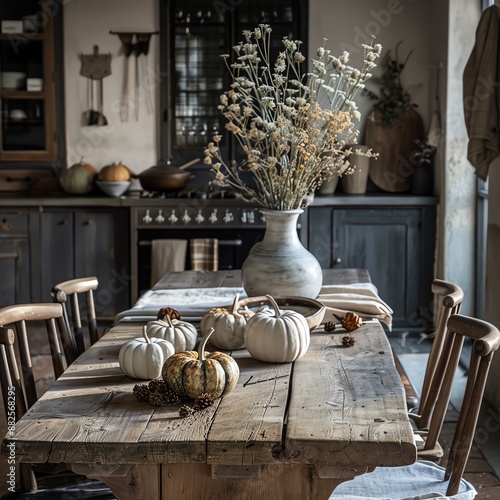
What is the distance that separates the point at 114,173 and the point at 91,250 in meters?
0.58

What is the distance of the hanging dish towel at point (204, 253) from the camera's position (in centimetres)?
567

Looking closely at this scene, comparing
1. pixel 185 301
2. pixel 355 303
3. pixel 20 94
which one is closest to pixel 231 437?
pixel 355 303

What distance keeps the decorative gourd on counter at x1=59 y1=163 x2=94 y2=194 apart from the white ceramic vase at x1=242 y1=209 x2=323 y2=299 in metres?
3.19

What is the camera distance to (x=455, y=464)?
2.22m

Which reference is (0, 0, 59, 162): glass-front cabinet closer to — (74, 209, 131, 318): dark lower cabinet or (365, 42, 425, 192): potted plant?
(74, 209, 131, 318): dark lower cabinet

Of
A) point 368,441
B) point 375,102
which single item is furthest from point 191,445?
point 375,102

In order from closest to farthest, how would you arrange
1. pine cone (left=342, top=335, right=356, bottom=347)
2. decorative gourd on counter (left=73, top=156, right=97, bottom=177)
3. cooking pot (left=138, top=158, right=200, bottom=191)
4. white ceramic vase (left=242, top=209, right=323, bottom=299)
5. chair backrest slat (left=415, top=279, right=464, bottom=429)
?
1. pine cone (left=342, top=335, right=356, bottom=347)
2. chair backrest slat (left=415, top=279, right=464, bottom=429)
3. white ceramic vase (left=242, top=209, right=323, bottom=299)
4. cooking pot (left=138, top=158, right=200, bottom=191)
5. decorative gourd on counter (left=73, top=156, right=97, bottom=177)

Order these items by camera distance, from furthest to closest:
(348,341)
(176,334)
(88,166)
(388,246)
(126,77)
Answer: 1. (126,77)
2. (88,166)
3. (388,246)
4. (348,341)
5. (176,334)

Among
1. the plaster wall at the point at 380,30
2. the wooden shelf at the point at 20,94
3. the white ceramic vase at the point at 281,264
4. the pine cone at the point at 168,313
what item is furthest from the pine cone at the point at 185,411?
the wooden shelf at the point at 20,94

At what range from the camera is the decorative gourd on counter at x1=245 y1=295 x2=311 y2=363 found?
236 centimetres

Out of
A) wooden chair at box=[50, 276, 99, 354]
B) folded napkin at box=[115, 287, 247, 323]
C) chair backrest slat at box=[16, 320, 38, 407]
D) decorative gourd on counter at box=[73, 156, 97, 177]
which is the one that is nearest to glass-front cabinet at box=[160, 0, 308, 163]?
decorative gourd on counter at box=[73, 156, 97, 177]

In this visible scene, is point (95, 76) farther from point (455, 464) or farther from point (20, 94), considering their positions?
point (455, 464)

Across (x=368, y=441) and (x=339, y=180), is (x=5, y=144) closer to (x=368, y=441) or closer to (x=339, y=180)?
(x=339, y=180)

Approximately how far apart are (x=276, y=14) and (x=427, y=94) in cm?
126
